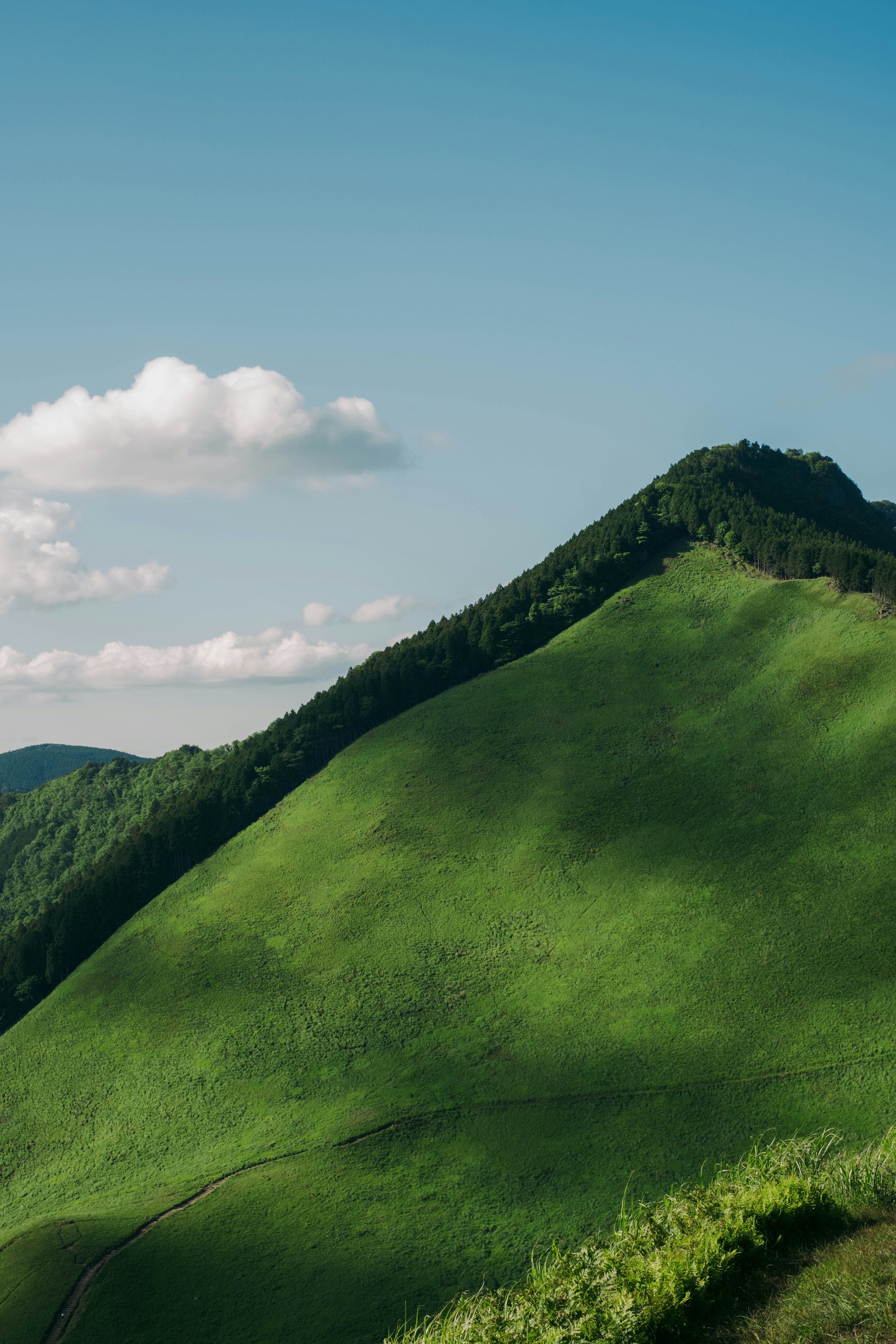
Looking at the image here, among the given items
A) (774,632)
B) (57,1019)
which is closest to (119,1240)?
(57,1019)

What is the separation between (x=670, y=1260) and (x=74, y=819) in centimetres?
15269

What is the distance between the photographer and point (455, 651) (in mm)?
94938

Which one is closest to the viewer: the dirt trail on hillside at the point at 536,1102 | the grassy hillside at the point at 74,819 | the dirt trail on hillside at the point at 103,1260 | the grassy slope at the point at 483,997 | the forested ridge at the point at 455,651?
the dirt trail on hillside at the point at 103,1260

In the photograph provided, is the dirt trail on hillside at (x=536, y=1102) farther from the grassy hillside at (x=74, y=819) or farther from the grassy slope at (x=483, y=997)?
the grassy hillside at (x=74, y=819)

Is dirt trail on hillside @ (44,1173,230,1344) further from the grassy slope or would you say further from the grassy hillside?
the grassy hillside

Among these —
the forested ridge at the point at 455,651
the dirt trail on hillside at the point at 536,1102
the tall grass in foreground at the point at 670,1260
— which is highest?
the forested ridge at the point at 455,651

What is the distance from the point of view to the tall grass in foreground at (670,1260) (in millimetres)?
11438

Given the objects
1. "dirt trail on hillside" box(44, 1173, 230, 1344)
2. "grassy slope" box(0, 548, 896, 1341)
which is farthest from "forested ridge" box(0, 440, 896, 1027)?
"dirt trail on hillside" box(44, 1173, 230, 1344)

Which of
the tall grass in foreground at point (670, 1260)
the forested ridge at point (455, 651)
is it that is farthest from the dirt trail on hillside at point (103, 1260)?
the forested ridge at point (455, 651)

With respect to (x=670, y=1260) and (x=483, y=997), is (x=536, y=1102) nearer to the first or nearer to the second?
(x=483, y=997)

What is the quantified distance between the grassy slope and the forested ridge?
4041 millimetres

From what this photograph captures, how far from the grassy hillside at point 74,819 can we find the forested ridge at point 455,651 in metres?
14.3

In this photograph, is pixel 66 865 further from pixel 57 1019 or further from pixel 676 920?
pixel 676 920

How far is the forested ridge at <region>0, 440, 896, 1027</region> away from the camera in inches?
3027
